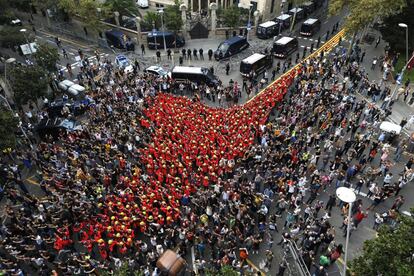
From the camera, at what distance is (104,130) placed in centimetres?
2403

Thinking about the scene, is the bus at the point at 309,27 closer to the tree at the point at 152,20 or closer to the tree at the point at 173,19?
the tree at the point at 173,19

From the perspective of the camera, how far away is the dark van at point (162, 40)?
1543 inches

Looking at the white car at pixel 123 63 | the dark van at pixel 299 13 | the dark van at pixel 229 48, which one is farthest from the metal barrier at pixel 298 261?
the dark van at pixel 299 13

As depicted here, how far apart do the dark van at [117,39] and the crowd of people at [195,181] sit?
12892mm

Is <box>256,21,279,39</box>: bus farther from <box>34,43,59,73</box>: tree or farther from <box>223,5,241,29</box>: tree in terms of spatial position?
<box>34,43,59,73</box>: tree

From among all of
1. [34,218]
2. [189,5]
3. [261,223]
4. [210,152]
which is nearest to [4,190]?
[34,218]

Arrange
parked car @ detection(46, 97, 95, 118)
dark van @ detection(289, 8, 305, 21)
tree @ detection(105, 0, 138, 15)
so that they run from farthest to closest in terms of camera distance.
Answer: dark van @ detection(289, 8, 305, 21) < tree @ detection(105, 0, 138, 15) < parked car @ detection(46, 97, 95, 118)

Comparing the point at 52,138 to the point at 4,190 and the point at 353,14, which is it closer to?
the point at 4,190

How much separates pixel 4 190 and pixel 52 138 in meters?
5.37

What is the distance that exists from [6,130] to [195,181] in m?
12.8

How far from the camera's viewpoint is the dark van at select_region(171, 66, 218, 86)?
31.5 meters

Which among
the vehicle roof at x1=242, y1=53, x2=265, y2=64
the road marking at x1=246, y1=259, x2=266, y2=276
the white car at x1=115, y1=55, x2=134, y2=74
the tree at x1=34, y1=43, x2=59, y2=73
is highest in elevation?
the tree at x1=34, y1=43, x2=59, y2=73

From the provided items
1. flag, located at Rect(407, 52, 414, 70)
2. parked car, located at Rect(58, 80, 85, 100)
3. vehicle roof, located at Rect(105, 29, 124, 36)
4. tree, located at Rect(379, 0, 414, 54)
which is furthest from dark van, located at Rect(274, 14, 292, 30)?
parked car, located at Rect(58, 80, 85, 100)

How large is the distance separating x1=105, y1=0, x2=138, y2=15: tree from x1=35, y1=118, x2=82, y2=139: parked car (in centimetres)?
2124
